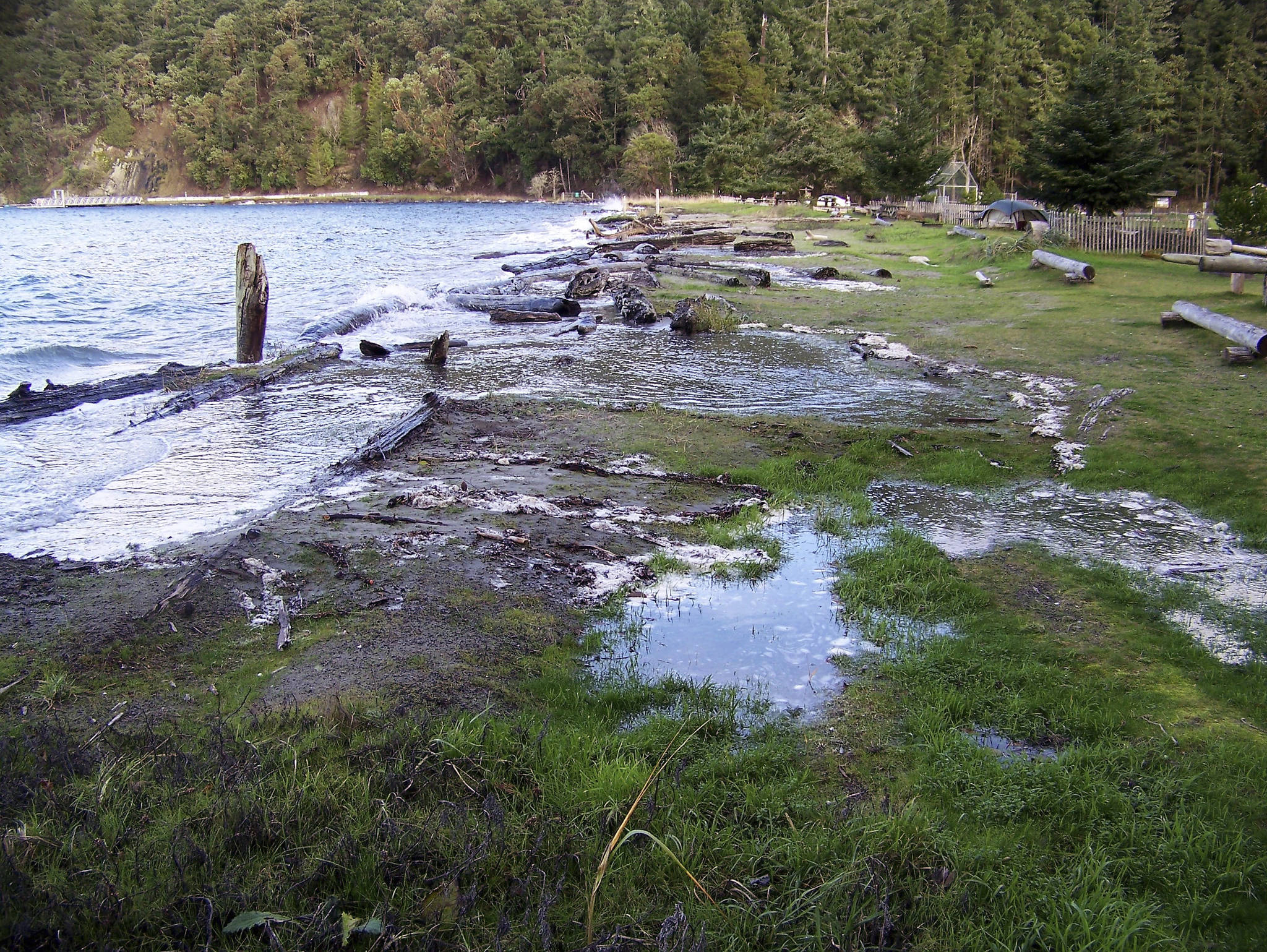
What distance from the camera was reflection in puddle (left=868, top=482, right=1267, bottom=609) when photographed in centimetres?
614

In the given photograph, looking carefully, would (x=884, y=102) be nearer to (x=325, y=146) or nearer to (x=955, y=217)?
(x=955, y=217)

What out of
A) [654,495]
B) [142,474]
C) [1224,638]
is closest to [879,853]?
[1224,638]

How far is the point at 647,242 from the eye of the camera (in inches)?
1410

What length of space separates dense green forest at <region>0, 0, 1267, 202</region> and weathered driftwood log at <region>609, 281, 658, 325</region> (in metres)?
10.6

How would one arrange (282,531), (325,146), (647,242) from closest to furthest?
1. (282,531)
2. (647,242)
3. (325,146)

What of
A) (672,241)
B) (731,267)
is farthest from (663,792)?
(672,241)

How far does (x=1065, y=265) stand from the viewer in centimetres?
1928

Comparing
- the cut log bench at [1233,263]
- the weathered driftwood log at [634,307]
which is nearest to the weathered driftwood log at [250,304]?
the weathered driftwood log at [634,307]

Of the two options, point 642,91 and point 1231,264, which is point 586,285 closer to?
point 1231,264

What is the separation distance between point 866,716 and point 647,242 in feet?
109

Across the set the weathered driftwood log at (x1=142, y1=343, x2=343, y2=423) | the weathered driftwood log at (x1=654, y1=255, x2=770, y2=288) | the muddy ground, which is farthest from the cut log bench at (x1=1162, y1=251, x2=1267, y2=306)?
the weathered driftwood log at (x1=142, y1=343, x2=343, y2=423)

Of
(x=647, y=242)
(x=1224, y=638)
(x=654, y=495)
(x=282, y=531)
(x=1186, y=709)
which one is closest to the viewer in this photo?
(x=1186, y=709)

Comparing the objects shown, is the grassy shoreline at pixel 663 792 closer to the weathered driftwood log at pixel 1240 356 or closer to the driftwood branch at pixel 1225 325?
the weathered driftwood log at pixel 1240 356

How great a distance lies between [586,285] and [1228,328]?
15.7 meters
